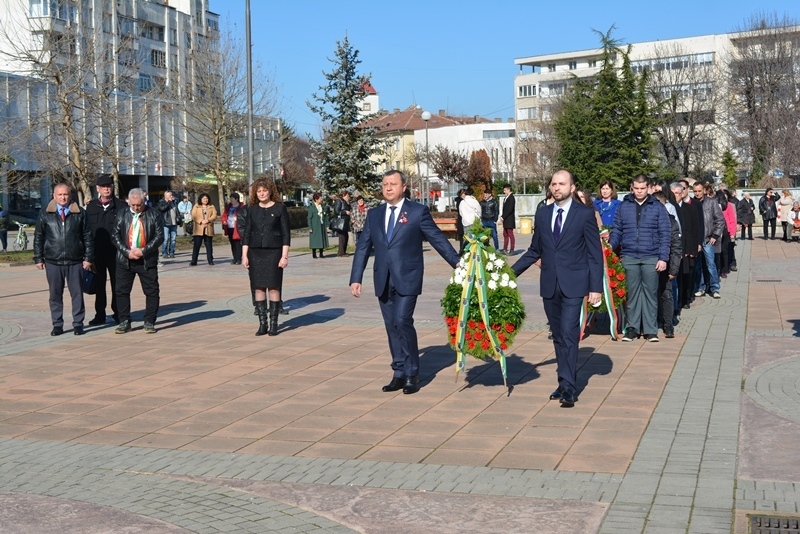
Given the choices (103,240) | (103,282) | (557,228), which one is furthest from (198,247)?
(557,228)

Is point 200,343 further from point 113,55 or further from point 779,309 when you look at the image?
point 113,55

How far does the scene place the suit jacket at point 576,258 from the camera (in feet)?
27.2

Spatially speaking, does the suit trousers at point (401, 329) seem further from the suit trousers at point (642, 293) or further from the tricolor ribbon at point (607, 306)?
the suit trousers at point (642, 293)

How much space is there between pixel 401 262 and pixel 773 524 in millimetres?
4246

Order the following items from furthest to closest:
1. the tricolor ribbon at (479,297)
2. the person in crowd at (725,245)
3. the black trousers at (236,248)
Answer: the black trousers at (236,248)
the person in crowd at (725,245)
the tricolor ribbon at (479,297)

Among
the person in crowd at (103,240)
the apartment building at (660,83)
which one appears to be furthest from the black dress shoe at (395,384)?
the apartment building at (660,83)

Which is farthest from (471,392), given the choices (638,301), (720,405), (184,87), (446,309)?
(184,87)

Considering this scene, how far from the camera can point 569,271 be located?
327 inches

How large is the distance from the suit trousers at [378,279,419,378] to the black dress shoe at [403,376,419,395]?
0.11ft

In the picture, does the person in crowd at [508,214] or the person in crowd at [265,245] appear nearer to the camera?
the person in crowd at [265,245]

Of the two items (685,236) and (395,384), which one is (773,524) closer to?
(395,384)

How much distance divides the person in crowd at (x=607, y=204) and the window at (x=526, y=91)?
114 metres

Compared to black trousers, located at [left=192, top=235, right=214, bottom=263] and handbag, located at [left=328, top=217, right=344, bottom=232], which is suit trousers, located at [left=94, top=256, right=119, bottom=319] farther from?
handbag, located at [left=328, top=217, right=344, bottom=232]

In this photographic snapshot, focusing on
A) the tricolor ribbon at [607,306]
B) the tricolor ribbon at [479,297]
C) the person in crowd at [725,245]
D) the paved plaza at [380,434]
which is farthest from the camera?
the person in crowd at [725,245]
